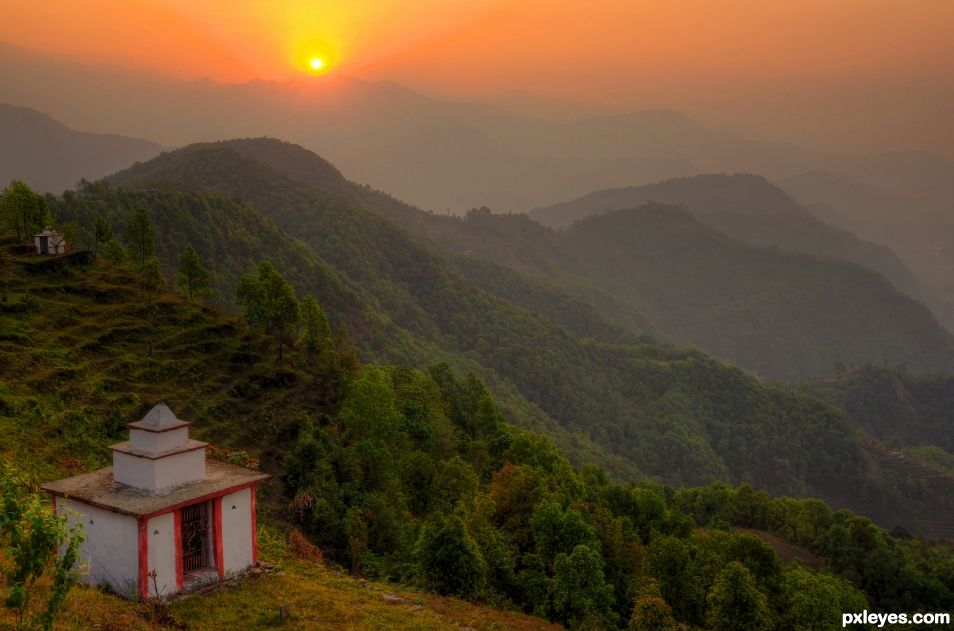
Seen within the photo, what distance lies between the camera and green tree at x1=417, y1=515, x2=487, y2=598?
27.8 metres

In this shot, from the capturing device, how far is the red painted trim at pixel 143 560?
18.4 metres

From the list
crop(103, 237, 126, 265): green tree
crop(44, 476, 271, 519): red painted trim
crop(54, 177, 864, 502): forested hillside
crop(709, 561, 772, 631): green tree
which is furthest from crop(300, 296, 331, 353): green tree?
crop(54, 177, 864, 502): forested hillside

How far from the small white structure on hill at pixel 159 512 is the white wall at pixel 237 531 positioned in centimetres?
3

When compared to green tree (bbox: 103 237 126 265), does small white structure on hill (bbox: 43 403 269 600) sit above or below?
below

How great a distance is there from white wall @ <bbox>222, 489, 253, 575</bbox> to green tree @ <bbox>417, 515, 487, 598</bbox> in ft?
27.7

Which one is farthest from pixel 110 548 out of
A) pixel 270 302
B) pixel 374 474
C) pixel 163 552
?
pixel 270 302

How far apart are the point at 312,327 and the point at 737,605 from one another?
3383 cm

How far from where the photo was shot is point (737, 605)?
1272 inches

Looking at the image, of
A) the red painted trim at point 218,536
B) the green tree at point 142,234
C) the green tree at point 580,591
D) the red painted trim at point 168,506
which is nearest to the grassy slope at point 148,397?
the red painted trim at point 218,536

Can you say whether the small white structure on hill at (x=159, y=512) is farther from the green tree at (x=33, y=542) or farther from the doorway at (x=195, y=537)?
the green tree at (x=33, y=542)

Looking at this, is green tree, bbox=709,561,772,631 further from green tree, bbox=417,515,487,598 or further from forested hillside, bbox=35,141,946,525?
forested hillside, bbox=35,141,946,525

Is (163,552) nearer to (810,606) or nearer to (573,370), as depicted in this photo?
(810,606)

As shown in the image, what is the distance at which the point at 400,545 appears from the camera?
33.6 metres

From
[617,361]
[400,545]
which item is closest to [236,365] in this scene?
[400,545]
